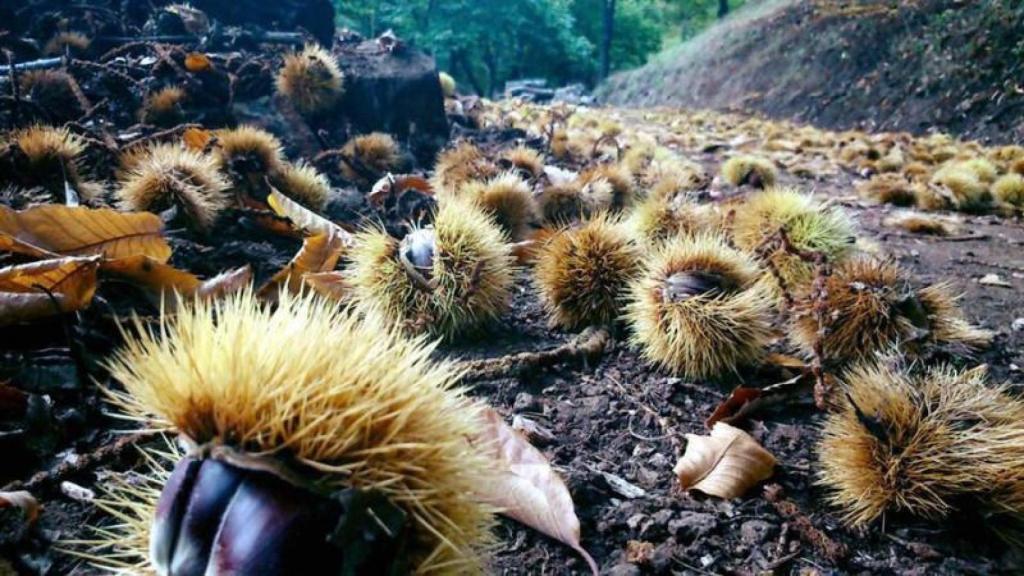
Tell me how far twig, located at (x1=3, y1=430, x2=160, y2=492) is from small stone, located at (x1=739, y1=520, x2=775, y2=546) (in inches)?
36.5

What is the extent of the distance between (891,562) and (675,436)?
1.38 feet

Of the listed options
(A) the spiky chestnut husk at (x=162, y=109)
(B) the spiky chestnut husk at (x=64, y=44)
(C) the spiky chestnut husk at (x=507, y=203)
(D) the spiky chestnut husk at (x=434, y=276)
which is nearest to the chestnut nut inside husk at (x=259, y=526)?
(D) the spiky chestnut husk at (x=434, y=276)

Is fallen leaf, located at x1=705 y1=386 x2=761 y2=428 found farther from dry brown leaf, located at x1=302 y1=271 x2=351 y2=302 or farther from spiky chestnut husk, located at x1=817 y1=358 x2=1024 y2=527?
dry brown leaf, located at x1=302 y1=271 x2=351 y2=302

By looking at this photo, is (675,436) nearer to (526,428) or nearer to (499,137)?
(526,428)

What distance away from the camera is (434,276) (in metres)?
1.55

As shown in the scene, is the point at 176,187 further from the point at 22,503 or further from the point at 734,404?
the point at 734,404

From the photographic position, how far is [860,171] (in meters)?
5.20

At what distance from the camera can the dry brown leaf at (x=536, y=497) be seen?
36.4 inches

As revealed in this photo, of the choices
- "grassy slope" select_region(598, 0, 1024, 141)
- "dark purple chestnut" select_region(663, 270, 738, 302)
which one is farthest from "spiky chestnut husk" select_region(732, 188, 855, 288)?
"grassy slope" select_region(598, 0, 1024, 141)

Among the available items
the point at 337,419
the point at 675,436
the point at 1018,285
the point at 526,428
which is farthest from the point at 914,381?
the point at 1018,285

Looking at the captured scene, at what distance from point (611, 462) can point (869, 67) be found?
11650 millimetres

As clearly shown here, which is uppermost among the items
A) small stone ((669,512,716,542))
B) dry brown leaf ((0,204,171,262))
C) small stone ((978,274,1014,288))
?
dry brown leaf ((0,204,171,262))

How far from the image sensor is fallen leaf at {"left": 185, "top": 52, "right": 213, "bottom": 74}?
3.02 meters

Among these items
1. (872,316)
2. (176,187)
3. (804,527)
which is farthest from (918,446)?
(176,187)
